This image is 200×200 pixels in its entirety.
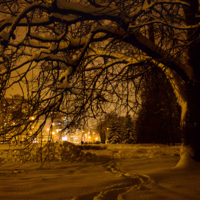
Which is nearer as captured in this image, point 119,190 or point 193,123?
point 119,190

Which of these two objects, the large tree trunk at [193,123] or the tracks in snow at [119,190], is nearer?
the tracks in snow at [119,190]

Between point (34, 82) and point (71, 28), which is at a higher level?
Result: point (71, 28)

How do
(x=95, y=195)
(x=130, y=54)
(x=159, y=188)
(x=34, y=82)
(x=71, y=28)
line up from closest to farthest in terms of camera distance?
(x=95, y=195), (x=159, y=188), (x=71, y=28), (x=34, y=82), (x=130, y=54)

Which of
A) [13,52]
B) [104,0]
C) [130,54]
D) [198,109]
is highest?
[104,0]

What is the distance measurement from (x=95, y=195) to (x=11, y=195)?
132 centimetres

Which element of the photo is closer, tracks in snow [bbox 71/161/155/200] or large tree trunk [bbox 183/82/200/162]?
tracks in snow [bbox 71/161/155/200]

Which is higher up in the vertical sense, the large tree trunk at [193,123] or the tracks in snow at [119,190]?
the large tree trunk at [193,123]

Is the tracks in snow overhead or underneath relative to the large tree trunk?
underneath

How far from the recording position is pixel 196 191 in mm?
3316

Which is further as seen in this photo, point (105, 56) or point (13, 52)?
point (105, 56)

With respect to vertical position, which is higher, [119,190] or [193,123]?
[193,123]

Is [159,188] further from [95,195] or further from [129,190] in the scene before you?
[95,195]

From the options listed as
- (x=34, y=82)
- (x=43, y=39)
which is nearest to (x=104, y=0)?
(x=43, y=39)

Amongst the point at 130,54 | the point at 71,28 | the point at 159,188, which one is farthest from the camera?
the point at 130,54
